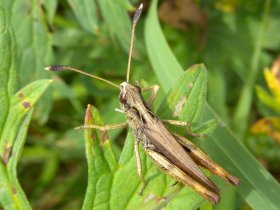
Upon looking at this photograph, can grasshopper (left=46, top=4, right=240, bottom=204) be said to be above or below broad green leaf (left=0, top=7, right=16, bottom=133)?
below

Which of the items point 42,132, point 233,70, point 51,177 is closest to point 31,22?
point 42,132

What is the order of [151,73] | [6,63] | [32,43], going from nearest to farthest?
[6,63], [32,43], [151,73]

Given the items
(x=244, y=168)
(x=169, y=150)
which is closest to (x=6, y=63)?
(x=169, y=150)

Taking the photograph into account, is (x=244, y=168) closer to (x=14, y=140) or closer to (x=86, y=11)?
(x=14, y=140)

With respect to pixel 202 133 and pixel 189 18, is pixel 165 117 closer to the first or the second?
pixel 202 133

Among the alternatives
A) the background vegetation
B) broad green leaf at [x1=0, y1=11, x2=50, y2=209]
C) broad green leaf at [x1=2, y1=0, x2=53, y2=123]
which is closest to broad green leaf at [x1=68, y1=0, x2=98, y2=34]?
the background vegetation

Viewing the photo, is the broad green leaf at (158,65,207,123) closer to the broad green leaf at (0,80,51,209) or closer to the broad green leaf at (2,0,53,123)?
the broad green leaf at (0,80,51,209)
